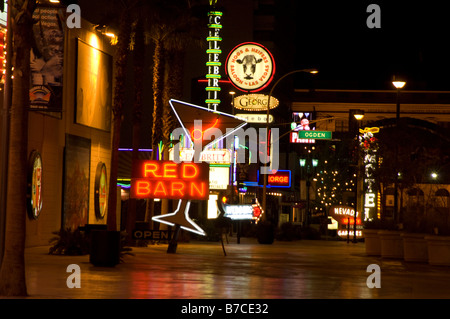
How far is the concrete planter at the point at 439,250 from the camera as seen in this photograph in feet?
86.1

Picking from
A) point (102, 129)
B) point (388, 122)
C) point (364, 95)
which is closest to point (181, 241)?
point (102, 129)

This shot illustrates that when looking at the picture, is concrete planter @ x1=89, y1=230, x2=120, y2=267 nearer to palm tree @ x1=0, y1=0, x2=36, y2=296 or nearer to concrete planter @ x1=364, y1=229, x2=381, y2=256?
palm tree @ x1=0, y1=0, x2=36, y2=296

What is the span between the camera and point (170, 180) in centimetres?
2850

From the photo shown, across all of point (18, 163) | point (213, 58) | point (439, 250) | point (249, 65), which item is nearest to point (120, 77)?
point (439, 250)

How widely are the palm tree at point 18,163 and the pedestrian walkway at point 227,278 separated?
589mm

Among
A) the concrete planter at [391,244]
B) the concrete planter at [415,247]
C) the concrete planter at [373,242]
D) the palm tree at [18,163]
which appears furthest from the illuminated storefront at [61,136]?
the concrete planter at [415,247]

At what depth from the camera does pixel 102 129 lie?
38.9 metres

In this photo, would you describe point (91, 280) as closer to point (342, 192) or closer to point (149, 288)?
point (149, 288)

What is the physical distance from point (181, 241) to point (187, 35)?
10.6 metres

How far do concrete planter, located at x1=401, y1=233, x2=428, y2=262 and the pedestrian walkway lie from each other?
484mm

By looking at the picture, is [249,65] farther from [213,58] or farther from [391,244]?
[391,244]

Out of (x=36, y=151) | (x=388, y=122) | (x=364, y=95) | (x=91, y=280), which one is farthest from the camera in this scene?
(x=364, y=95)

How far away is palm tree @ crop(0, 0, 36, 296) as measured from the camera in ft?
48.1

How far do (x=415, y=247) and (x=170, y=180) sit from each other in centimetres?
915
